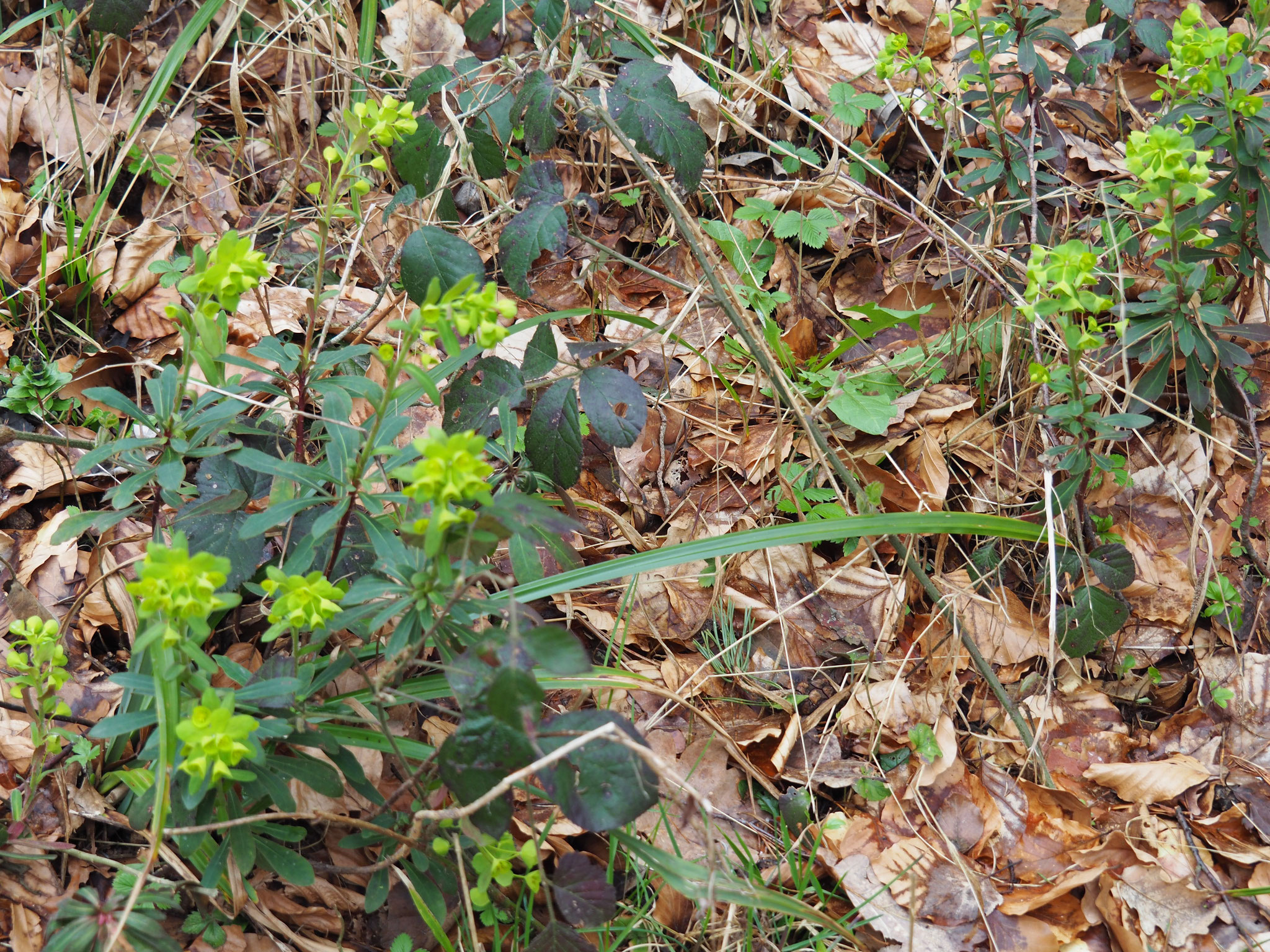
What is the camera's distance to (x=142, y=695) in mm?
1399

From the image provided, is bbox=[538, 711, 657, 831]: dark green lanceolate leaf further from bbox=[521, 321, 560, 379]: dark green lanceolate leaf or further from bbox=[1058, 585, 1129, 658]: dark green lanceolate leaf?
bbox=[1058, 585, 1129, 658]: dark green lanceolate leaf

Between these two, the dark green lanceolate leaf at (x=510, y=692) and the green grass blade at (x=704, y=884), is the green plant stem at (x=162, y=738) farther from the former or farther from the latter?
the green grass blade at (x=704, y=884)

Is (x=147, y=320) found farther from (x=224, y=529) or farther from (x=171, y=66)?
(x=224, y=529)

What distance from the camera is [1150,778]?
71.8 inches

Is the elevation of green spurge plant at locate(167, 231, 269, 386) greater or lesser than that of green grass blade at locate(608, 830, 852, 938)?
greater

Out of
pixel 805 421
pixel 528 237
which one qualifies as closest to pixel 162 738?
pixel 528 237

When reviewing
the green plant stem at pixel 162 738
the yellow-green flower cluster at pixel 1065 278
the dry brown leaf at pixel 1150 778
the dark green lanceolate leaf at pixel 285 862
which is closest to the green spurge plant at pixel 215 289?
the green plant stem at pixel 162 738

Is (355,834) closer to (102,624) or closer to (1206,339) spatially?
(102,624)

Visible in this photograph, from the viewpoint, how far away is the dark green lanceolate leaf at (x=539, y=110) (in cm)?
167

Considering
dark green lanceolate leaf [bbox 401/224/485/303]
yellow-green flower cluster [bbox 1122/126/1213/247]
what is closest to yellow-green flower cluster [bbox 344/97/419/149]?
dark green lanceolate leaf [bbox 401/224/485/303]

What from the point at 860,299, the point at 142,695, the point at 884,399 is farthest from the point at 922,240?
the point at 142,695

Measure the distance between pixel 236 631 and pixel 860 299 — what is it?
1.80 meters

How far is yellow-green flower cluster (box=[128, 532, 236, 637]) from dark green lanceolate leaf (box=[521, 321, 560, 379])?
69 centimetres

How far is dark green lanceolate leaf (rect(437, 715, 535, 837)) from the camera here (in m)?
1.14
